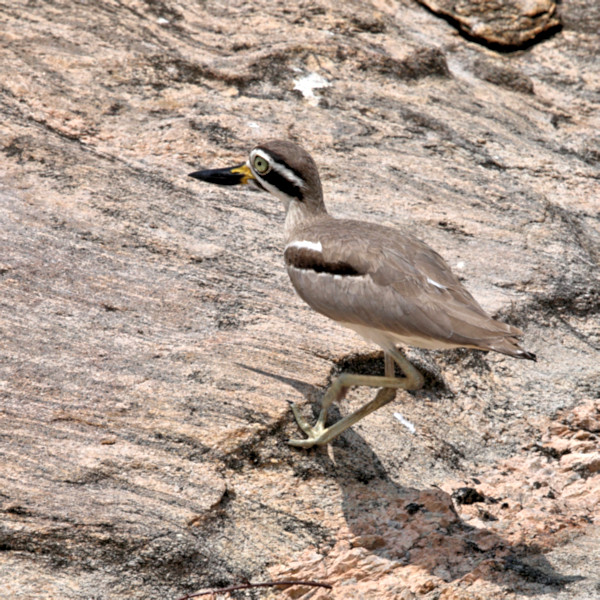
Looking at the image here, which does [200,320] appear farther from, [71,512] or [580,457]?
[580,457]

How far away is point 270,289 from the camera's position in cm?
483

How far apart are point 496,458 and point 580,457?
0.41 metres

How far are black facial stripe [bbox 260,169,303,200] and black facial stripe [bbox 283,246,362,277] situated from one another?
418 millimetres

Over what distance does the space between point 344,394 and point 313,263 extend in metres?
0.66

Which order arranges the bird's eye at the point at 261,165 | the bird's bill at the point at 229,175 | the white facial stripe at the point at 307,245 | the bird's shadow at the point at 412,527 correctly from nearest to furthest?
the bird's shadow at the point at 412,527 < the white facial stripe at the point at 307,245 < the bird's eye at the point at 261,165 < the bird's bill at the point at 229,175

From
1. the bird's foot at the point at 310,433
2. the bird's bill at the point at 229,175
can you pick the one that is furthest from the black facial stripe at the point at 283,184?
the bird's foot at the point at 310,433

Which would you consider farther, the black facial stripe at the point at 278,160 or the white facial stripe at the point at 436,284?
the black facial stripe at the point at 278,160

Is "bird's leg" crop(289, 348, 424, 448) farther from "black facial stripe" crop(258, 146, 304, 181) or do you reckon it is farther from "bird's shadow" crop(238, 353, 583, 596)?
"black facial stripe" crop(258, 146, 304, 181)

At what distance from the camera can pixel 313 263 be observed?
4234 mm

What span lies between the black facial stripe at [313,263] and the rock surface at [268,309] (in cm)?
39

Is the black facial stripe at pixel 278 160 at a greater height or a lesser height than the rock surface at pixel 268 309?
greater

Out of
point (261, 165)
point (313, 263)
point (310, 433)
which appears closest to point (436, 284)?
point (313, 263)

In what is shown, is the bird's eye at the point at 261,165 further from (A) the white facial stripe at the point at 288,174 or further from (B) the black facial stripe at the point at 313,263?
(B) the black facial stripe at the point at 313,263

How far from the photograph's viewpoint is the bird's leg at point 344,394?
12.8ft
